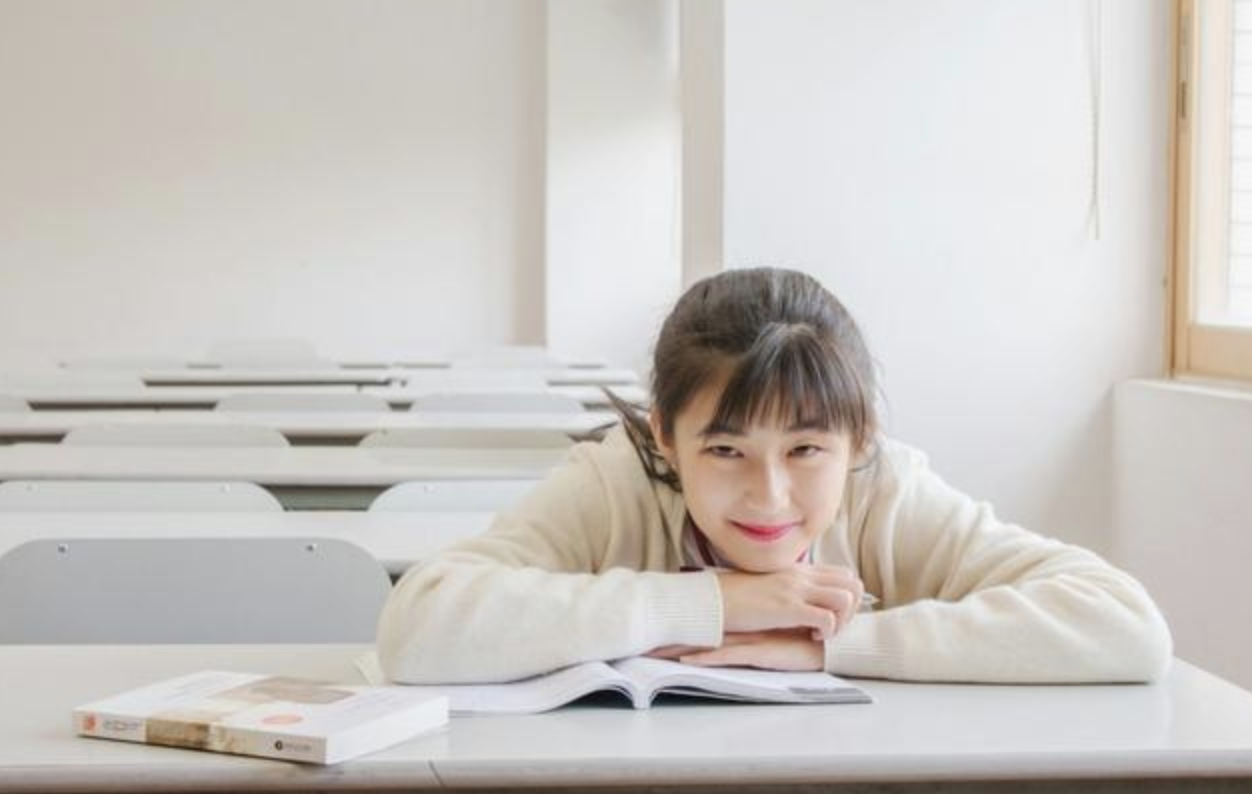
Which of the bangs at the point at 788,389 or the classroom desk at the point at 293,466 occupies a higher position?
the bangs at the point at 788,389

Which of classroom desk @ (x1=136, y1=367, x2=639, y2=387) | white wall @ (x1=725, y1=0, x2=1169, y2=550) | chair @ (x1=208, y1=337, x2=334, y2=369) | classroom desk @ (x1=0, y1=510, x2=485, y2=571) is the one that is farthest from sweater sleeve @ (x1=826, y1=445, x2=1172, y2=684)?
chair @ (x1=208, y1=337, x2=334, y2=369)

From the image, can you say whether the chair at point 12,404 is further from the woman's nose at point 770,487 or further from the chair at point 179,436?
the woman's nose at point 770,487

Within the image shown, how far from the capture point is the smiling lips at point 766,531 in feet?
5.22

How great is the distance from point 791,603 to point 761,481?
0.11m

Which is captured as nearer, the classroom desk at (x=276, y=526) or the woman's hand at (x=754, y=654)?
the woman's hand at (x=754, y=654)

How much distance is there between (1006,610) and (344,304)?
793 cm

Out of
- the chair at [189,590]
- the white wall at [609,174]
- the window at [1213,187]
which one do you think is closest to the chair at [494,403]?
the window at [1213,187]

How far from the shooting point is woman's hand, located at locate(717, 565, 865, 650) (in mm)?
1539

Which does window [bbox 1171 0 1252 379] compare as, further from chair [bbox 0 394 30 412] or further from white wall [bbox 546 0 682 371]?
white wall [bbox 546 0 682 371]

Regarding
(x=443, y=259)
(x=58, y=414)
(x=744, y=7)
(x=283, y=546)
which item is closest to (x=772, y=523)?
(x=283, y=546)

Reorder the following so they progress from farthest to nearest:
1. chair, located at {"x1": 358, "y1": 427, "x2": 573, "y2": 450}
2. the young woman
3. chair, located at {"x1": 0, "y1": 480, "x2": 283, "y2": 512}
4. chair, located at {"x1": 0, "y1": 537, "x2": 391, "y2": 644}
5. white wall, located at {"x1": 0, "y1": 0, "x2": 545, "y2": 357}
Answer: white wall, located at {"x1": 0, "y1": 0, "x2": 545, "y2": 357}
chair, located at {"x1": 358, "y1": 427, "x2": 573, "y2": 450}
chair, located at {"x1": 0, "y1": 480, "x2": 283, "y2": 512}
chair, located at {"x1": 0, "y1": 537, "x2": 391, "y2": 644}
the young woman

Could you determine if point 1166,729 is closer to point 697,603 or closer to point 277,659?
point 697,603

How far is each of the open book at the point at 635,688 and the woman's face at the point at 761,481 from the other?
154mm

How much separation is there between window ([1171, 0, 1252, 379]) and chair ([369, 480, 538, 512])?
5.57ft
